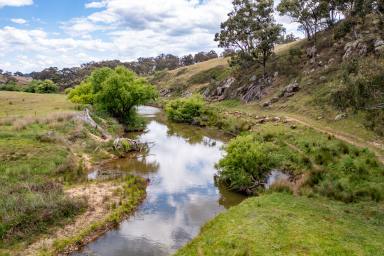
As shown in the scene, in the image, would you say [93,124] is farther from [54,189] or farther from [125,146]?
[54,189]

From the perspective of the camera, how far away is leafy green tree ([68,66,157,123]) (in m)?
60.0

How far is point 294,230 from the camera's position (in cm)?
1898

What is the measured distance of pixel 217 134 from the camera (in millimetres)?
57344

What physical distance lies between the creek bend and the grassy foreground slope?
275 cm

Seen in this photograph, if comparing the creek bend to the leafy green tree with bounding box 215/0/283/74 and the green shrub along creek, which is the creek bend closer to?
the green shrub along creek

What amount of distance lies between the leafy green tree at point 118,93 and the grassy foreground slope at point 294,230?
40613 mm

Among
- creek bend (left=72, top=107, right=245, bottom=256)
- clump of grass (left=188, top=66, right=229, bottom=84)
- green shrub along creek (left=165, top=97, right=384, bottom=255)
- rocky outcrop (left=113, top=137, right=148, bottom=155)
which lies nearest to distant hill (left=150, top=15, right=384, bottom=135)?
green shrub along creek (left=165, top=97, right=384, bottom=255)

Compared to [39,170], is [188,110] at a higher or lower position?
higher

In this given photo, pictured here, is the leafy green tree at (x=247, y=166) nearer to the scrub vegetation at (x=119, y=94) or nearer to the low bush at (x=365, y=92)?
the low bush at (x=365, y=92)

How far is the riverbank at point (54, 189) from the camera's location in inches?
837

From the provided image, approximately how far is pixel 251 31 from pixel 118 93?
30.7m

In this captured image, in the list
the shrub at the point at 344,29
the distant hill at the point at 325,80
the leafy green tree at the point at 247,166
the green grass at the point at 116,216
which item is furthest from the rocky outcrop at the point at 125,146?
the shrub at the point at 344,29

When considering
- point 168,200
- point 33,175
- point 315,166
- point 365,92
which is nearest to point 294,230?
point 365,92

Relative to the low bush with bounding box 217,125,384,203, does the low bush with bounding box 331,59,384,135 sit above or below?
above
